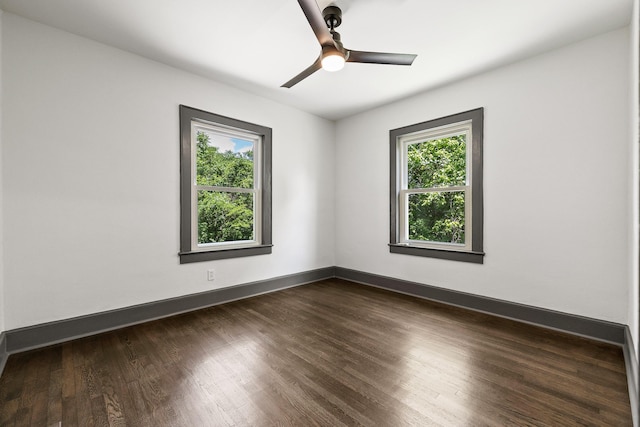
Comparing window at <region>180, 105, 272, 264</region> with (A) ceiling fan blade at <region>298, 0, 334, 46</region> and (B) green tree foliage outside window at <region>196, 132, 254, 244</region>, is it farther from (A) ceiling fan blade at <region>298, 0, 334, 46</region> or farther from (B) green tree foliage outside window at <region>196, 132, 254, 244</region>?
(A) ceiling fan blade at <region>298, 0, 334, 46</region>

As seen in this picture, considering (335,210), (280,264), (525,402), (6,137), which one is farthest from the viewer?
(335,210)

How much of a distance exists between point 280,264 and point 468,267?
2465mm

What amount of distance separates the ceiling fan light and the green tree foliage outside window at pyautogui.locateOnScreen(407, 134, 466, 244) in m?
2.07

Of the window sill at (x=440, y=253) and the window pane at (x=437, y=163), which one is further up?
the window pane at (x=437, y=163)

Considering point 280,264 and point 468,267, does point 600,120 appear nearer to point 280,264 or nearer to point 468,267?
point 468,267

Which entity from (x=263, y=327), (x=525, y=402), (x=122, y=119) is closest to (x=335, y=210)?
(x=263, y=327)

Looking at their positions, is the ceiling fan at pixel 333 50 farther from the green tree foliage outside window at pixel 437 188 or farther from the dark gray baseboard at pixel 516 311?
the dark gray baseboard at pixel 516 311

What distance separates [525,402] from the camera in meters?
1.59

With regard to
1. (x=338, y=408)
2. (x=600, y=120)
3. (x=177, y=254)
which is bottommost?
(x=338, y=408)

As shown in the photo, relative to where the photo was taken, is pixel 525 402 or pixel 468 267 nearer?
pixel 525 402

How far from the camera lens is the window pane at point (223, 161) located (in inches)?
131

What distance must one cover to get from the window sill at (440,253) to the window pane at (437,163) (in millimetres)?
856

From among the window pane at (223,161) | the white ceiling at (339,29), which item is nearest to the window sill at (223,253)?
the window pane at (223,161)

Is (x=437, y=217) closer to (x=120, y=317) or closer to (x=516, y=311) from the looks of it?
(x=516, y=311)
